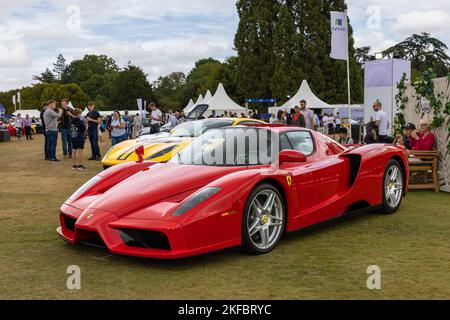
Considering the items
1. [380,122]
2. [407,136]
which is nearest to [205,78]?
[380,122]

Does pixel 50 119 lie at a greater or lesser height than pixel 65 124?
greater

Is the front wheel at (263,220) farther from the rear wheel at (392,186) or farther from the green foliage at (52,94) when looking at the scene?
A: the green foliage at (52,94)

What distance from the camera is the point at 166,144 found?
1023 centimetres

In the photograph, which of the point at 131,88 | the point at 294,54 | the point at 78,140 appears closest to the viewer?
the point at 78,140

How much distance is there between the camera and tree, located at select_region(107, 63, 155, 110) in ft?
297

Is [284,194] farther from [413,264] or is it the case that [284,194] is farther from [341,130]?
[341,130]

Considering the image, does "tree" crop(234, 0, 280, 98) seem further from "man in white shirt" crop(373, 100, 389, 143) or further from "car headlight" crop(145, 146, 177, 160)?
"car headlight" crop(145, 146, 177, 160)

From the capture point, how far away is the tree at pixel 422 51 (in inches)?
2729

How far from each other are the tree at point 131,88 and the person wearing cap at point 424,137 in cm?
8352

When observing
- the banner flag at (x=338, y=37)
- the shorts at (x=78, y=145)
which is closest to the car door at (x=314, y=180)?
the shorts at (x=78, y=145)

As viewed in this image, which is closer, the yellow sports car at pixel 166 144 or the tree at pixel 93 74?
the yellow sports car at pixel 166 144

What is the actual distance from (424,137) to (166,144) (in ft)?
16.4

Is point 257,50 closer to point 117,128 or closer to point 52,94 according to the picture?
point 117,128

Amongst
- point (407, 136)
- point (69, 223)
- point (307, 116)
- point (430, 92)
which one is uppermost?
point (430, 92)
